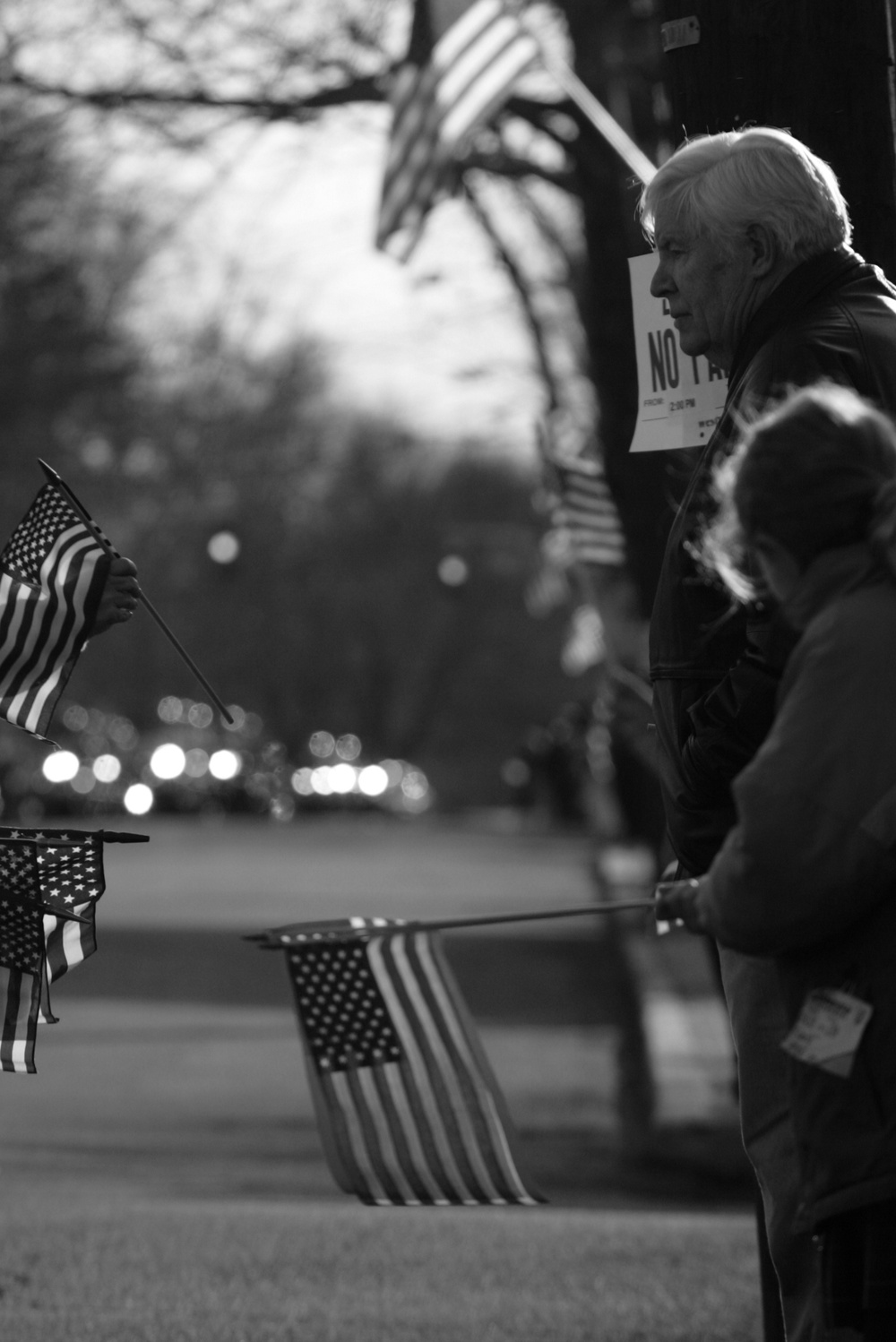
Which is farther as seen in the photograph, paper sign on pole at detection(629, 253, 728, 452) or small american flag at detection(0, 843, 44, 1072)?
paper sign on pole at detection(629, 253, 728, 452)

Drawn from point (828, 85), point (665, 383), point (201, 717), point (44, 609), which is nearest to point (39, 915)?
point (44, 609)

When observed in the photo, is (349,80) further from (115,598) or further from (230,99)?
(115,598)

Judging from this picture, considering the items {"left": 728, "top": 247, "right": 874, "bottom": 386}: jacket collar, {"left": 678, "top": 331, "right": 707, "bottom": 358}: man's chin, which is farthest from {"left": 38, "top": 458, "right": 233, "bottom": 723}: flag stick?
{"left": 728, "top": 247, "right": 874, "bottom": 386}: jacket collar

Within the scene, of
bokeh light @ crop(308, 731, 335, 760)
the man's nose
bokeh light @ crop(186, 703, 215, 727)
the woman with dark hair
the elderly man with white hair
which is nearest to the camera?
the woman with dark hair

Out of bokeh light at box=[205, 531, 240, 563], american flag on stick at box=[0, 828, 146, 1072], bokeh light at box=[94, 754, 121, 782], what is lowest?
bokeh light at box=[94, 754, 121, 782]

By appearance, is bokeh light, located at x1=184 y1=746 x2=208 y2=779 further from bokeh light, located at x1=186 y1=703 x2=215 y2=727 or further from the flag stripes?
the flag stripes

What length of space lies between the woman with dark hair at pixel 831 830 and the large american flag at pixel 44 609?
6.29ft

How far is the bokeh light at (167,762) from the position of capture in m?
54.4

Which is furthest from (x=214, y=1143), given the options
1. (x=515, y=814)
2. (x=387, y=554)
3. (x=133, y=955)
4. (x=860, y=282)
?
(x=387, y=554)

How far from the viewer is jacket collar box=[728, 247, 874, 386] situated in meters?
3.99

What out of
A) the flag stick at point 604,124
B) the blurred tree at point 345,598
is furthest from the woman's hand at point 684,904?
the blurred tree at point 345,598

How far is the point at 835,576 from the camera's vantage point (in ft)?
10.6

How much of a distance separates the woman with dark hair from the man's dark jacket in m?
0.47

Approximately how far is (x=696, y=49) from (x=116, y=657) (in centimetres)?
5941
